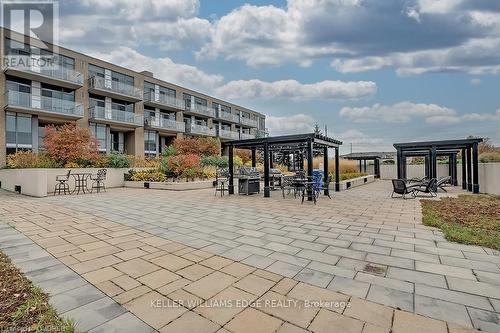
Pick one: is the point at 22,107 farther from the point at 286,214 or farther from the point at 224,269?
the point at 224,269

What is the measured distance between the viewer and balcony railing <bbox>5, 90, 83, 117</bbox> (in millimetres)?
18000

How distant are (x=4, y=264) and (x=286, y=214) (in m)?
5.06

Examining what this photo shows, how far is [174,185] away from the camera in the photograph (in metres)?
12.7

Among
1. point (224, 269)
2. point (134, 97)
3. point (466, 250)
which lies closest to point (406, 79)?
point (466, 250)

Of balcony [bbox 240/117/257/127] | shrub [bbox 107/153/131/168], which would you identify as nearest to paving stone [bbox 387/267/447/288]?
shrub [bbox 107/153/131/168]

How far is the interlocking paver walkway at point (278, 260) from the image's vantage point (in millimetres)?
2260

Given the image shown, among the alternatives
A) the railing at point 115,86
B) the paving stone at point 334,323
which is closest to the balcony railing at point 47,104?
the railing at point 115,86

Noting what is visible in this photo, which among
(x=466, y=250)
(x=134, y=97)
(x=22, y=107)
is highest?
(x=134, y=97)

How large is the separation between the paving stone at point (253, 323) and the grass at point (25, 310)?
1171 millimetres

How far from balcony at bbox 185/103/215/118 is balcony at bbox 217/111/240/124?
6.09 feet

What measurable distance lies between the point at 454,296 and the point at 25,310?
372 centimetres

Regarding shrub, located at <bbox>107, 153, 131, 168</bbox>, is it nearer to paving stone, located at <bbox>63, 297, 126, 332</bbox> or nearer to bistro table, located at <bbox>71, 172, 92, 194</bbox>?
bistro table, located at <bbox>71, 172, 92, 194</bbox>

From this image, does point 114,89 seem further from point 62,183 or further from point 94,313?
point 94,313

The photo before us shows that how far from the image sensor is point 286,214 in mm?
6461
